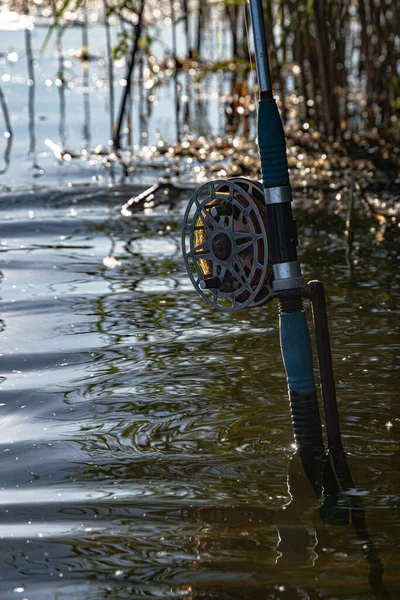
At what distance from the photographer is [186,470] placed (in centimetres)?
248

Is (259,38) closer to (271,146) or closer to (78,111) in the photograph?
(271,146)

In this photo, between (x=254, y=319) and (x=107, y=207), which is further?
(x=107, y=207)

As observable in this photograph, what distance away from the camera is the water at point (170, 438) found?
2.07 meters

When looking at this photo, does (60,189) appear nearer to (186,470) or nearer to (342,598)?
(186,470)

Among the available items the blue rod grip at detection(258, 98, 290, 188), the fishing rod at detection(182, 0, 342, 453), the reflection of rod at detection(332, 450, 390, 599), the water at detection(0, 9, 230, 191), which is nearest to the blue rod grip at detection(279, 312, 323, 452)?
the fishing rod at detection(182, 0, 342, 453)

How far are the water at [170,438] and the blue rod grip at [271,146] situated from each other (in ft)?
2.22

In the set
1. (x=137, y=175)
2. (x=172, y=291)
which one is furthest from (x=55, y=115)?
(x=172, y=291)

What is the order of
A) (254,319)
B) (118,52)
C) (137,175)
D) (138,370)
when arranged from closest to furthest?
(138,370) < (254,319) < (137,175) < (118,52)

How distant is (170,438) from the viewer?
105 inches

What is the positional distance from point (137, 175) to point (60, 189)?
64cm

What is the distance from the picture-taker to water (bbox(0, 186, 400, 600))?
2.07m

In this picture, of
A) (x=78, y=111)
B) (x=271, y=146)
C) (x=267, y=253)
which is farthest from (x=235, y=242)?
(x=78, y=111)

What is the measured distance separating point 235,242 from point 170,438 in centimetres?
59

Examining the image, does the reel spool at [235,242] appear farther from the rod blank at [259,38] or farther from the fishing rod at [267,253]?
the rod blank at [259,38]
